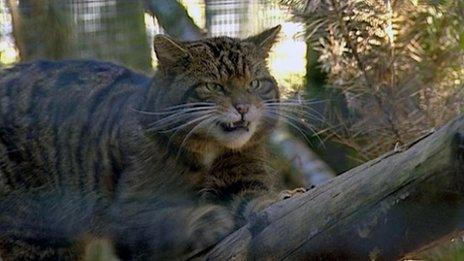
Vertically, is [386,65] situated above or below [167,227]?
above

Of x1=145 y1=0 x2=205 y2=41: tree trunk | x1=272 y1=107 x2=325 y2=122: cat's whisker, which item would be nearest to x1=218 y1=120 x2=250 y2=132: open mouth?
x1=272 y1=107 x2=325 y2=122: cat's whisker

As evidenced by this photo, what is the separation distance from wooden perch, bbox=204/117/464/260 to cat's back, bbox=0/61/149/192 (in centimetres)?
42

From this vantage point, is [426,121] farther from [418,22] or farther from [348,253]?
[348,253]

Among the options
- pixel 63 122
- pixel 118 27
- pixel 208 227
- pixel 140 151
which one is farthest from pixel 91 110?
pixel 208 227

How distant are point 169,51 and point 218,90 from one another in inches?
5.0

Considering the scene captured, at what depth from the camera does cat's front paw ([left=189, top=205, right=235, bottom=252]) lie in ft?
4.70

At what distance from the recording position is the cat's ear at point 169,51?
64.1 inches

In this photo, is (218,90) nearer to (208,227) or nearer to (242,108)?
(242,108)

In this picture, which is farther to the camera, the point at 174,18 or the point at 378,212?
the point at 174,18

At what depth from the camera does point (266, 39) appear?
1.67 metres

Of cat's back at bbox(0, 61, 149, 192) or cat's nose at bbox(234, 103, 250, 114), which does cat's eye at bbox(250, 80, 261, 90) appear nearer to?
cat's nose at bbox(234, 103, 250, 114)

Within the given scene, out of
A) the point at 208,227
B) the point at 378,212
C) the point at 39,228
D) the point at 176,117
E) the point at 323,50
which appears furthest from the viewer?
the point at 323,50

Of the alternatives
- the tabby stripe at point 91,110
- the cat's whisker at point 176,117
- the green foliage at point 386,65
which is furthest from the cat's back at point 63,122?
the green foliage at point 386,65

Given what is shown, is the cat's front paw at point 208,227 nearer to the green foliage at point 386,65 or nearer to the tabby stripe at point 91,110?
the tabby stripe at point 91,110
